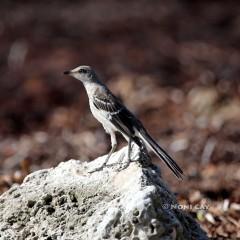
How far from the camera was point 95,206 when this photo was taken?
6.02 metres

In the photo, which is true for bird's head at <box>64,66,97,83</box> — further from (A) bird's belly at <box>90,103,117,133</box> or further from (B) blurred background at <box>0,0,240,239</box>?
(B) blurred background at <box>0,0,240,239</box>

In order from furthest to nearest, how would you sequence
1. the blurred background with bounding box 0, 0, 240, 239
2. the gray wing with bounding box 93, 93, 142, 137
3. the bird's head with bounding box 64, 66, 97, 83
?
the blurred background with bounding box 0, 0, 240, 239
the bird's head with bounding box 64, 66, 97, 83
the gray wing with bounding box 93, 93, 142, 137

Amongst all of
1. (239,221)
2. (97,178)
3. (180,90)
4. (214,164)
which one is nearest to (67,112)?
(180,90)

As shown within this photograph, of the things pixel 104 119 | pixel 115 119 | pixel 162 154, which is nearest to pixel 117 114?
pixel 115 119

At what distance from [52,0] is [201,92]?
1463 cm

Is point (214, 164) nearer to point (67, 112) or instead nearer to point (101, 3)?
point (67, 112)

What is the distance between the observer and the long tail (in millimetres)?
6703

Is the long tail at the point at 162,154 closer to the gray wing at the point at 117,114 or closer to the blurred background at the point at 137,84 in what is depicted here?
the gray wing at the point at 117,114

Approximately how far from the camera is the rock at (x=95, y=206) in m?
5.64

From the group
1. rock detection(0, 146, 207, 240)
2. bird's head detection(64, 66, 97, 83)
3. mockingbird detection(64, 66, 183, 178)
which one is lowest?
rock detection(0, 146, 207, 240)

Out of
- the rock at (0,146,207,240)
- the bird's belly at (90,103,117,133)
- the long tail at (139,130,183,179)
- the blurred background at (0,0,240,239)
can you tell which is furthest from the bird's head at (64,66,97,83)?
the blurred background at (0,0,240,239)

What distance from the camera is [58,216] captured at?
241 inches

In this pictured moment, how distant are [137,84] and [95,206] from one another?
11.8 m

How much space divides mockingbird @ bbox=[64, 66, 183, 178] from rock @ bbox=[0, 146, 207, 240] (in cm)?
18
